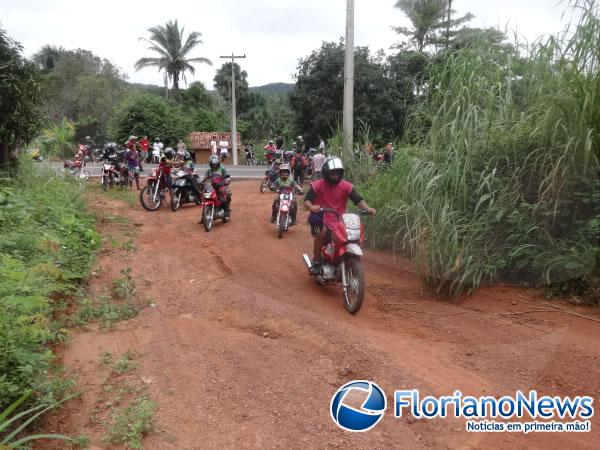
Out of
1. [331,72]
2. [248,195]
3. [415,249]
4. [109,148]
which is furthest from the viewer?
[331,72]

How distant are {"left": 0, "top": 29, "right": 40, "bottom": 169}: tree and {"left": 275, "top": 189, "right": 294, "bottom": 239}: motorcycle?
5.09 metres

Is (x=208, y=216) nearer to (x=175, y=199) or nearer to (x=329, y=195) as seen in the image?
(x=175, y=199)

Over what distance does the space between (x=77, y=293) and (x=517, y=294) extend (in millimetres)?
4958

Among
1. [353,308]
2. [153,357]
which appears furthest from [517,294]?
[153,357]

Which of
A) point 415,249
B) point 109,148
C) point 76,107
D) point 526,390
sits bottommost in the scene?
point 526,390

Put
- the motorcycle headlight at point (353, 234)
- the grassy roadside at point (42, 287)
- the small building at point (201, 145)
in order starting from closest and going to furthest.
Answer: the grassy roadside at point (42, 287)
the motorcycle headlight at point (353, 234)
the small building at point (201, 145)

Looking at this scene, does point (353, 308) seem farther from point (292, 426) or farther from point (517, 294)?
point (292, 426)

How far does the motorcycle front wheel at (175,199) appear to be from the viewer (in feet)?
37.7

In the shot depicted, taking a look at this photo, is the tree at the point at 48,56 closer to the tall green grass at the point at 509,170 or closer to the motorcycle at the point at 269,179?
the motorcycle at the point at 269,179

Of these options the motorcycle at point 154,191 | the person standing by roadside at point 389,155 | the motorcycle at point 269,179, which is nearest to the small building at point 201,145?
the motorcycle at point 269,179

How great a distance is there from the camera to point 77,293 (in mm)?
5691

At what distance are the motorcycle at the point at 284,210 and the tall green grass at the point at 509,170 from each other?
2713mm

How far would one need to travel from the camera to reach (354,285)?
5367 mm

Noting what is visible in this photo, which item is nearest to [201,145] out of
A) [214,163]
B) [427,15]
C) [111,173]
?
[427,15]
